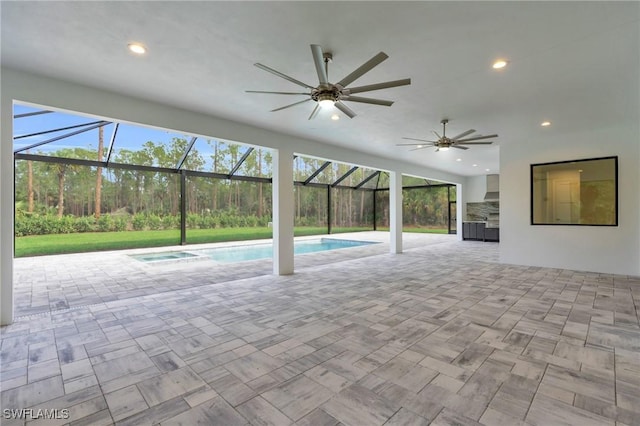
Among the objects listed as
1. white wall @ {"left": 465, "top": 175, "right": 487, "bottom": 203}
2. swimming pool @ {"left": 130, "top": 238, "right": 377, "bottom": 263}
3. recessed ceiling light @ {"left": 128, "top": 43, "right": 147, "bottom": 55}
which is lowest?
swimming pool @ {"left": 130, "top": 238, "right": 377, "bottom": 263}

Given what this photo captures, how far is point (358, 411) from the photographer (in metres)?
1.88

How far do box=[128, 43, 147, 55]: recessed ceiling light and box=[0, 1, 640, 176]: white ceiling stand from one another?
7 cm

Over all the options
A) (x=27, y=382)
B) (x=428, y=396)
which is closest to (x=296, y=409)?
(x=428, y=396)

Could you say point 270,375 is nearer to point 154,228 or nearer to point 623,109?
point 623,109

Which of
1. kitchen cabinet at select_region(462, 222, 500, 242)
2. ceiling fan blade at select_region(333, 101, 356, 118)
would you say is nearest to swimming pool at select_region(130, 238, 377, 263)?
kitchen cabinet at select_region(462, 222, 500, 242)

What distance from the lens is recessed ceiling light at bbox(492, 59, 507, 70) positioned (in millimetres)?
3254

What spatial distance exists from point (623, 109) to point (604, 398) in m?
5.20

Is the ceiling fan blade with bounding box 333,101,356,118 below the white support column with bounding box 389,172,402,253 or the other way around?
the other way around

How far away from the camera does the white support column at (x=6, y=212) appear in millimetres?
3383

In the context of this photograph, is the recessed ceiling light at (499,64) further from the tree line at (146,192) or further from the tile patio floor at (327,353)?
the tree line at (146,192)

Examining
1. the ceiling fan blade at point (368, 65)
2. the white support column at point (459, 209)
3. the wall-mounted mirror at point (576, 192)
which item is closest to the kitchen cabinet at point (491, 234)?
the white support column at point (459, 209)

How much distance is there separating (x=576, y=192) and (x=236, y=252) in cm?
935

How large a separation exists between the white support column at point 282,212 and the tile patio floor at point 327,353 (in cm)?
92

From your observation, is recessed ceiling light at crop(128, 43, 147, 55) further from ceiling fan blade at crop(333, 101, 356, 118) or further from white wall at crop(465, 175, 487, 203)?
white wall at crop(465, 175, 487, 203)
